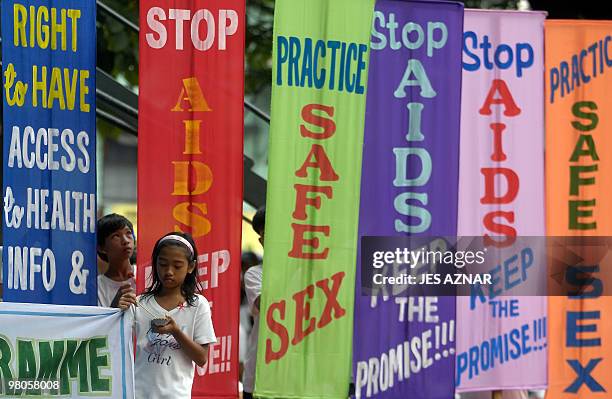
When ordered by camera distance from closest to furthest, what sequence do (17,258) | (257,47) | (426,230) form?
1. (17,258)
2. (426,230)
3. (257,47)

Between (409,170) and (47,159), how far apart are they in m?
2.45

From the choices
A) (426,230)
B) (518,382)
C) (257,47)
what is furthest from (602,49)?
(257,47)

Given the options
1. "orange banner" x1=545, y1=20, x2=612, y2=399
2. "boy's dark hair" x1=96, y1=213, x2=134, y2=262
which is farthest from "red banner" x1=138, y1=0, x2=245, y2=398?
"orange banner" x1=545, y1=20, x2=612, y2=399

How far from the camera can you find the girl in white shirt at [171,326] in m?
7.76

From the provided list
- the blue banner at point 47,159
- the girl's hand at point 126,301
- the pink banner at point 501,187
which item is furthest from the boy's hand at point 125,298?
the pink banner at point 501,187

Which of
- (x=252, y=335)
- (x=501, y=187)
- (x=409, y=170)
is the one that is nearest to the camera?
(x=409, y=170)

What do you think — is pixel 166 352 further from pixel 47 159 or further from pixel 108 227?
pixel 47 159

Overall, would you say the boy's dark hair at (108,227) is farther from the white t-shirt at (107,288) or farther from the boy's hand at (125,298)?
the boy's hand at (125,298)

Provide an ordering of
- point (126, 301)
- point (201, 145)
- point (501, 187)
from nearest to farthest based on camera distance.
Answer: point (126, 301) → point (201, 145) → point (501, 187)

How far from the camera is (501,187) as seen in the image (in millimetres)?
9406

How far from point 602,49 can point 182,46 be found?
3086 mm

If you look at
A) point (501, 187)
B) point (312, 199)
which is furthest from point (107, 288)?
point (501, 187)

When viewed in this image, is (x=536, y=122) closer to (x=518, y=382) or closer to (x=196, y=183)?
(x=518, y=382)

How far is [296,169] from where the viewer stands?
8883mm
